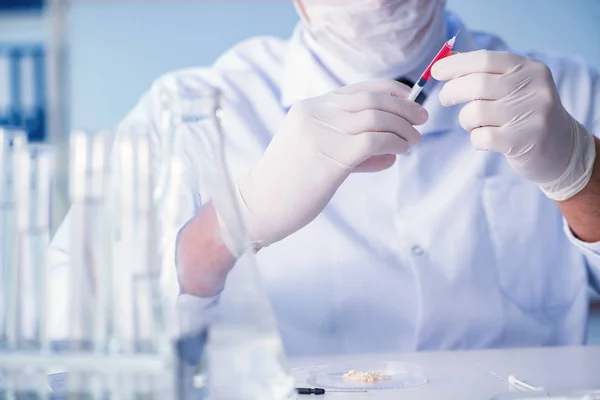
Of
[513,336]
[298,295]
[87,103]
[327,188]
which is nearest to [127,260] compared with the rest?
[327,188]

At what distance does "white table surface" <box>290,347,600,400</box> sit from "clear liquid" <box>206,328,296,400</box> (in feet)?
0.92

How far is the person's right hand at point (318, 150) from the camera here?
1.28 metres

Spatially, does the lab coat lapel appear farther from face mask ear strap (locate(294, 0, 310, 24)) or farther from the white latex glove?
the white latex glove

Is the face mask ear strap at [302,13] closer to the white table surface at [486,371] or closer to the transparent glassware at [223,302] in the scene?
the white table surface at [486,371]

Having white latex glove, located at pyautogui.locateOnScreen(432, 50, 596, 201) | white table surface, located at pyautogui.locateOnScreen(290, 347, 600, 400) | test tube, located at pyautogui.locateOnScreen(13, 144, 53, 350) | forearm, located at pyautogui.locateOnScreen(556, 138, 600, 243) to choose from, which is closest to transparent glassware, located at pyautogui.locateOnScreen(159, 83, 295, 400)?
test tube, located at pyautogui.locateOnScreen(13, 144, 53, 350)

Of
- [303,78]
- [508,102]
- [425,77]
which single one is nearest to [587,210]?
[508,102]

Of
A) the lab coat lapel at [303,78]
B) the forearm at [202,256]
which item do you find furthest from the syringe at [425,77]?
the forearm at [202,256]

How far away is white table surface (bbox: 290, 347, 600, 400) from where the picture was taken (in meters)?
0.90

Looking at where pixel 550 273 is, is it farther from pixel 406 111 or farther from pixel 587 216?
pixel 406 111

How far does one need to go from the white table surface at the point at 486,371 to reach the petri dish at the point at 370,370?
0.02m

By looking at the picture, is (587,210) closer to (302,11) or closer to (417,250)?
(417,250)

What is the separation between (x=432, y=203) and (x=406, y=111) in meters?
0.42

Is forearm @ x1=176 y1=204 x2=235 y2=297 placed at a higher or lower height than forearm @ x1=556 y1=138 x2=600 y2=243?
higher

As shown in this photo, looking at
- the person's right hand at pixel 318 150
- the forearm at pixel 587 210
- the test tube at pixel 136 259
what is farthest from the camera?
the forearm at pixel 587 210
